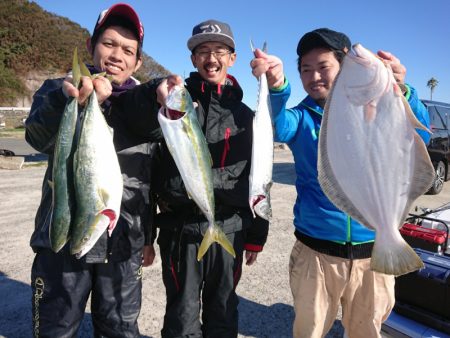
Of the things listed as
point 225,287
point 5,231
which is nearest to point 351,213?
point 225,287

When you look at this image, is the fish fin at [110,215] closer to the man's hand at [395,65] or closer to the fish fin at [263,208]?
the fish fin at [263,208]

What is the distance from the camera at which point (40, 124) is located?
212 cm

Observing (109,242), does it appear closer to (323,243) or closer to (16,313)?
(323,243)

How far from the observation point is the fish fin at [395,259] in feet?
5.23

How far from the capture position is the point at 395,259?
5.31ft

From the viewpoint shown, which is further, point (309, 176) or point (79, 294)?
point (309, 176)

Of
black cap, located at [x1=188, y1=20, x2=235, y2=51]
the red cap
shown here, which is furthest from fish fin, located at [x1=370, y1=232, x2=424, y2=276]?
the red cap

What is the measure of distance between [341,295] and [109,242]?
5.75ft

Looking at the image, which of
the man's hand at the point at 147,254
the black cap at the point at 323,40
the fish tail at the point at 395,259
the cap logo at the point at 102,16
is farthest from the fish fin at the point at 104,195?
the black cap at the point at 323,40

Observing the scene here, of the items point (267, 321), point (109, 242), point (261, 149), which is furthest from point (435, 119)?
point (109, 242)

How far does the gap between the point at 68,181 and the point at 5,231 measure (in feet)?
17.2

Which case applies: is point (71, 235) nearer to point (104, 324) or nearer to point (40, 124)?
point (40, 124)

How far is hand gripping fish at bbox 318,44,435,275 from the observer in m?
1.63

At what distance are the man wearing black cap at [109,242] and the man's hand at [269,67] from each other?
921mm
